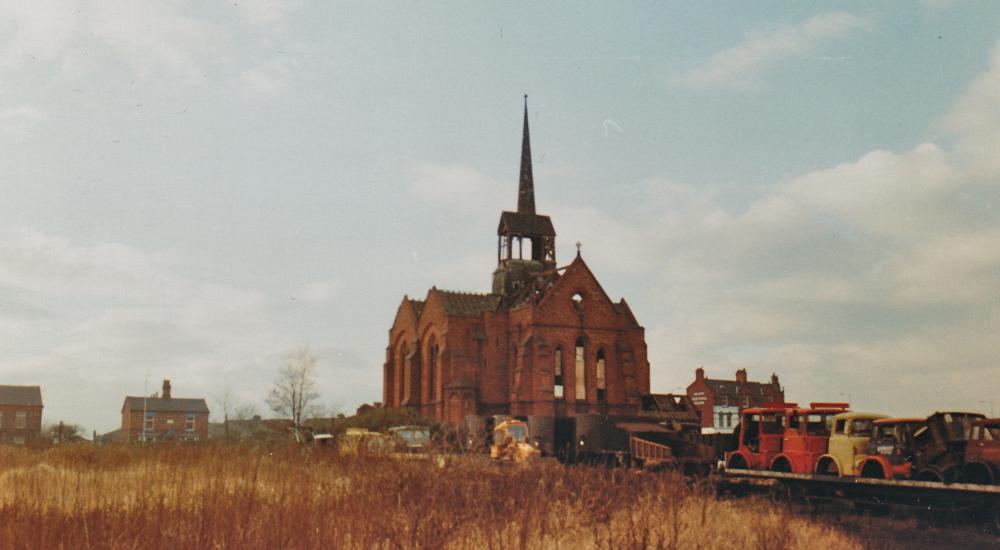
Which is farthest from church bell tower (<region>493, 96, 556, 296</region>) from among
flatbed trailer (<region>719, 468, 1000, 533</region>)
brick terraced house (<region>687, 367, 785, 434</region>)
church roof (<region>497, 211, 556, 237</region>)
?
flatbed trailer (<region>719, 468, 1000, 533</region>)

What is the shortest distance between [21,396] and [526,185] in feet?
166

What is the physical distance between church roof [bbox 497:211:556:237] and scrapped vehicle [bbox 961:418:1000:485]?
40.7 meters

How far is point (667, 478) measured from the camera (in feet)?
48.5

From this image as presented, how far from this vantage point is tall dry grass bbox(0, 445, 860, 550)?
7.60 m

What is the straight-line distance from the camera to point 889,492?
1620cm

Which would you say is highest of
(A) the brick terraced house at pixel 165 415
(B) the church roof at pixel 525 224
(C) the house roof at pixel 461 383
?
(B) the church roof at pixel 525 224

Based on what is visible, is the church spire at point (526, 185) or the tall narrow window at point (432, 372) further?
the church spire at point (526, 185)

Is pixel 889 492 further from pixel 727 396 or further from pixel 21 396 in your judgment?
pixel 21 396

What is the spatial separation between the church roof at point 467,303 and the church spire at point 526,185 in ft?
23.3

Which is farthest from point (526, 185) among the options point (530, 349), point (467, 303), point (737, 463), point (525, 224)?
point (737, 463)

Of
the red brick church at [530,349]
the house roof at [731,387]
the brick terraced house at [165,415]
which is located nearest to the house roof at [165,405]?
the brick terraced house at [165,415]

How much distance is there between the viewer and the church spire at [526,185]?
57.9 meters

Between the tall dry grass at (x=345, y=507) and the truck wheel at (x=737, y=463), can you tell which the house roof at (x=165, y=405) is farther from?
the truck wheel at (x=737, y=463)

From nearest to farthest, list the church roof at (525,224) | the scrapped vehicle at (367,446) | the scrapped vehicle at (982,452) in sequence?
the scrapped vehicle at (367,446) < the scrapped vehicle at (982,452) < the church roof at (525,224)
